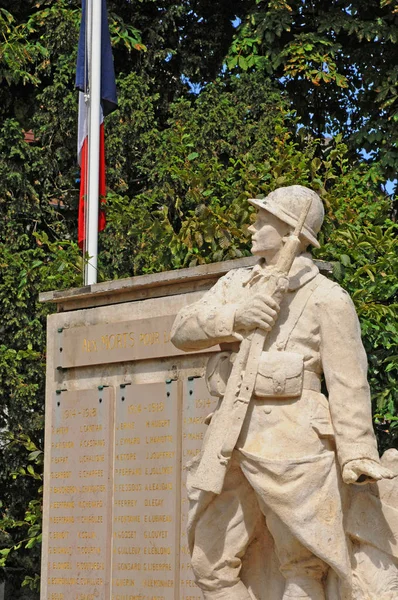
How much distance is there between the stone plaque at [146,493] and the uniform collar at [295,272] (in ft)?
8.87

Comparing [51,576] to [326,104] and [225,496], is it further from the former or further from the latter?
[326,104]

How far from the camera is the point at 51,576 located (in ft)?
39.5

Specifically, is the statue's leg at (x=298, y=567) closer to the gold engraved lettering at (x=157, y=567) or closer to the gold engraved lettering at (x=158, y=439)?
the gold engraved lettering at (x=157, y=567)

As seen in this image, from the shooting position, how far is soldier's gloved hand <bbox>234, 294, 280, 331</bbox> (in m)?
8.32

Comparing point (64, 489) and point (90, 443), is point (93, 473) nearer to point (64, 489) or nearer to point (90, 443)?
point (90, 443)

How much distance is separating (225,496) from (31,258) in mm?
10086

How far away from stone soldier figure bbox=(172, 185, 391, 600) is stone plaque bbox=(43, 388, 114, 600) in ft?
10.5

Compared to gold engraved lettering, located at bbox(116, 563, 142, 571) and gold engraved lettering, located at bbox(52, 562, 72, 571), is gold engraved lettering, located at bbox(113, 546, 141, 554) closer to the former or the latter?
gold engraved lettering, located at bbox(116, 563, 142, 571)

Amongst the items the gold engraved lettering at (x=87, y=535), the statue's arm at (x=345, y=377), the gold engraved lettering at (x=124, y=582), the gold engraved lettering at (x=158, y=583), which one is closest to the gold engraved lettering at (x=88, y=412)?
the gold engraved lettering at (x=87, y=535)

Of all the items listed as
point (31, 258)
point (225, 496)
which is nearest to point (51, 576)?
point (225, 496)

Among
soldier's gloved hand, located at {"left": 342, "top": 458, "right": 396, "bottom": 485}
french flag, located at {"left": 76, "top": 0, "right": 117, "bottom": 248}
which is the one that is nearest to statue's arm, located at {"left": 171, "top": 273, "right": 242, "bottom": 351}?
soldier's gloved hand, located at {"left": 342, "top": 458, "right": 396, "bottom": 485}

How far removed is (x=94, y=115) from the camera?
1642 cm

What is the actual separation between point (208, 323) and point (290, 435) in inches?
28.9

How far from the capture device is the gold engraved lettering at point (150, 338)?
37.2 feet
